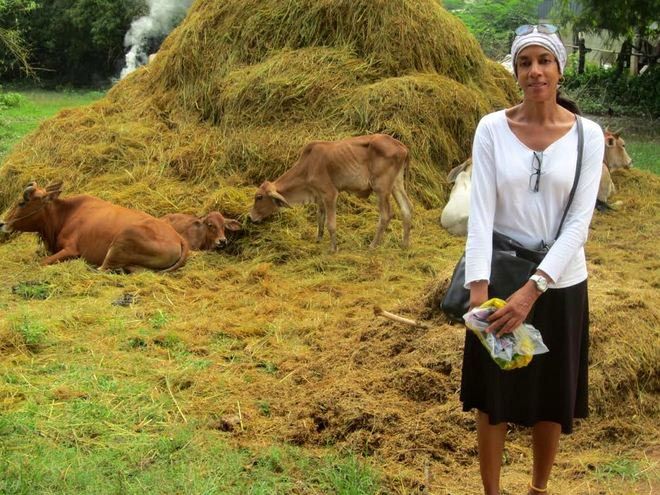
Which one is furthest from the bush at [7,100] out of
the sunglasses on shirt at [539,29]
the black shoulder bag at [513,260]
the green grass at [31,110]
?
the black shoulder bag at [513,260]

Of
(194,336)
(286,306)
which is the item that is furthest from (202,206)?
(194,336)

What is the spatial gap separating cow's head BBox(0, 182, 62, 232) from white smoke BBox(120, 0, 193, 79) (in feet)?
67.0

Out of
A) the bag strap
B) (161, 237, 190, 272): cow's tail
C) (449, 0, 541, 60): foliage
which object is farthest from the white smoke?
the bag strap

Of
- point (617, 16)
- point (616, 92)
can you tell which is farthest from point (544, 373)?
point (616, 92)

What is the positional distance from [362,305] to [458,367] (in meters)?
2.32

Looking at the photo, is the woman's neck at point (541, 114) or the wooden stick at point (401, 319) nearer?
the woman's neck at point (541, 114)

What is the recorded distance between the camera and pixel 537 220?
3576mm

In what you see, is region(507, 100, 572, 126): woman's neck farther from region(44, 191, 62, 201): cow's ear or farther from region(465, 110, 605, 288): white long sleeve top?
region(44, 191, 62, 201): cow's ear

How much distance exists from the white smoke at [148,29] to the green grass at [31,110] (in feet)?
5.72

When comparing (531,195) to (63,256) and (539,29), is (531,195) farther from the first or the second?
(63,256)

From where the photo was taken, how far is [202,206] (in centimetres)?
1020

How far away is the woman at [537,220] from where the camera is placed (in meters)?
3.51

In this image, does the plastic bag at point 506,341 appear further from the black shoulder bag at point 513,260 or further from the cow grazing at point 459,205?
Result: the cow grazing at point 459,205

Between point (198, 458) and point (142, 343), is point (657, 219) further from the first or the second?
point (198, 458)
